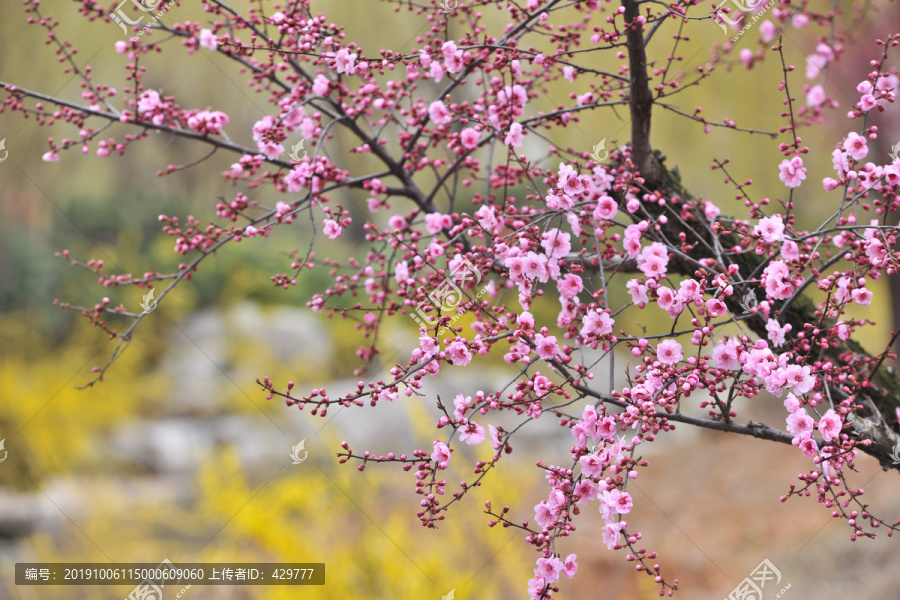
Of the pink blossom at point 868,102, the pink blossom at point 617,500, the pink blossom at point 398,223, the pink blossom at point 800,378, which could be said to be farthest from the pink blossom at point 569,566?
the pink blossom at point 868,102

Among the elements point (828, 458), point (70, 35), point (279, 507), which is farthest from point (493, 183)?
point (70, 35)

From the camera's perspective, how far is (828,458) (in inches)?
45.8

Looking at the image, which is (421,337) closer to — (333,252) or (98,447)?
(98,447)

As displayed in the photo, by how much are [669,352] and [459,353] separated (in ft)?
1.26

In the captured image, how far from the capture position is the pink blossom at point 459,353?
130 cm

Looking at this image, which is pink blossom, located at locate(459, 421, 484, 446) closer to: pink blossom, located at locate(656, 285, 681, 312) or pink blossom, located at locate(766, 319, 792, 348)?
pink blossom, located at locate(656, 285, 681, 312)

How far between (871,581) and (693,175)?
421cm

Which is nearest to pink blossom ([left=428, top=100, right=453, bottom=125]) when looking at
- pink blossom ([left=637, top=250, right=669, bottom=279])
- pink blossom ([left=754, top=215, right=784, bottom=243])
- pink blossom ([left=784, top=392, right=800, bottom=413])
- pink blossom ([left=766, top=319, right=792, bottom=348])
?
pink blossom ([left=637, top=250, right=669, bottom=279])

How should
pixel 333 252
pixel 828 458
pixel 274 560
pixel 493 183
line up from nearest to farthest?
pixel 828 458
pixel 493 183
pixel 274 560
pixel 333 252

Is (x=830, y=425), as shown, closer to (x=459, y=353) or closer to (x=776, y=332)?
(x=776, y=332)

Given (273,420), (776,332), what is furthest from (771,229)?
(273,420)

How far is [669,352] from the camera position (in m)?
1.31

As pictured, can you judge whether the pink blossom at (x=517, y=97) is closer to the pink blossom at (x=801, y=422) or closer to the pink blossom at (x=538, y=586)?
the pink blossom at (x=801, y=422)

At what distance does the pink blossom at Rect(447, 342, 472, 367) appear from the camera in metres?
1.30
